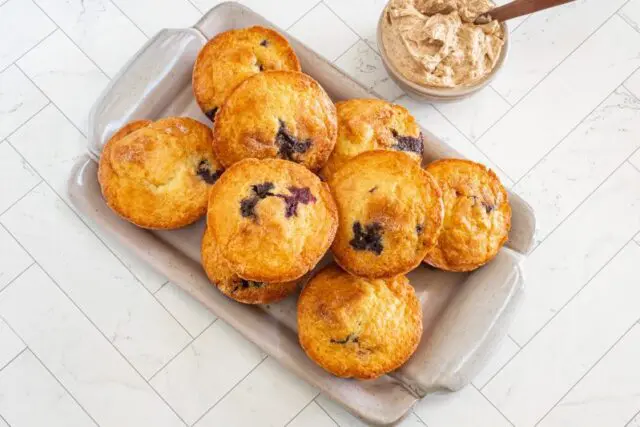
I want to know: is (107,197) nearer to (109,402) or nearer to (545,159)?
(109,402)

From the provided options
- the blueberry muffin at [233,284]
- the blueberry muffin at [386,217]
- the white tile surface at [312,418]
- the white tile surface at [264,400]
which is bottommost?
the white tile surface at [312,418]

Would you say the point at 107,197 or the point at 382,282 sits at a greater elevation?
the point at 107,197

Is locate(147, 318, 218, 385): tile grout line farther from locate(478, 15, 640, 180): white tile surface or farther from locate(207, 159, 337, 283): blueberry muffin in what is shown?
locate(478, 15, 640, 180): white tile surface

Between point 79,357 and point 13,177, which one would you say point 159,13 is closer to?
point 13,177

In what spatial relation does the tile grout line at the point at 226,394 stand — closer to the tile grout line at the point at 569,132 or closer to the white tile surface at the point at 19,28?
the tile grout line at the point at 569,132

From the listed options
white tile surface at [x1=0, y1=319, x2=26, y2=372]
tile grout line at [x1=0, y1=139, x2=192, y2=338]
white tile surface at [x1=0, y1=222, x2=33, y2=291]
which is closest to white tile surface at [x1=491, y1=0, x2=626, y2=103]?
tile grout line at [x1=0, y1=139, x2=192, y2=338]

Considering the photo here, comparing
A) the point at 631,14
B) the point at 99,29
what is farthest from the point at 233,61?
the point at 631,14

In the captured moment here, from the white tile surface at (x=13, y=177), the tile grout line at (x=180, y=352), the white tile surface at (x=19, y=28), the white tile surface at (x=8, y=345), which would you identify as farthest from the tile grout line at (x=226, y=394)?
the white tile surface at (x=19, y=28)

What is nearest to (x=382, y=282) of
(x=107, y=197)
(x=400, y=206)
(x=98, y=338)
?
(x=400, y=206)
